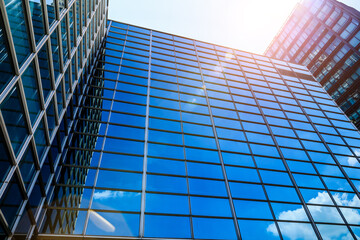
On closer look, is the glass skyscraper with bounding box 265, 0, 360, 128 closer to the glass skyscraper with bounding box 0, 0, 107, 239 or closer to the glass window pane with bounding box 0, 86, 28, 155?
the glass skyscraper with bounding box 0, 0, 107, 239

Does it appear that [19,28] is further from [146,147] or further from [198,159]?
[198,159]

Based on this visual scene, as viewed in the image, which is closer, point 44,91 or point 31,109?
point 31,109

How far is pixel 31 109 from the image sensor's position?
8.91 meters

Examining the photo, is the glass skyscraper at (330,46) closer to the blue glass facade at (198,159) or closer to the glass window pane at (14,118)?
the blue glass facade at (198,159)

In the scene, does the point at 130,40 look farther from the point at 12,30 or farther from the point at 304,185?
the point at 304,185

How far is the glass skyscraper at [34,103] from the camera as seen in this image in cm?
709

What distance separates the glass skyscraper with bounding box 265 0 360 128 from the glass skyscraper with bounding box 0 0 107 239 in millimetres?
47817

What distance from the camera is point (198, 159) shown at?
15.5 m

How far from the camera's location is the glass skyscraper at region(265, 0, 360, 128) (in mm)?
43281

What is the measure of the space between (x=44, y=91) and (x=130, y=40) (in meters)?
16.7

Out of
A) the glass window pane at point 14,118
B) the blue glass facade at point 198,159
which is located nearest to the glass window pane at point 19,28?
the glass window pane at point 14,118

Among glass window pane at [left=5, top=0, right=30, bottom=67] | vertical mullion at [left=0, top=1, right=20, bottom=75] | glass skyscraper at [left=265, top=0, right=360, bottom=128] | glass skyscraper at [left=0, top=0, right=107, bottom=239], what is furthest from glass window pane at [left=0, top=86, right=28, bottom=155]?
glass skyscraper at [left=265, top=0, right=360, bottom=128]

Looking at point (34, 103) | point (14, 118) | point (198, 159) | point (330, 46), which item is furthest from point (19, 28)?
point (330, 46)

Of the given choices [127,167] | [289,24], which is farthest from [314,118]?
[289,24]
